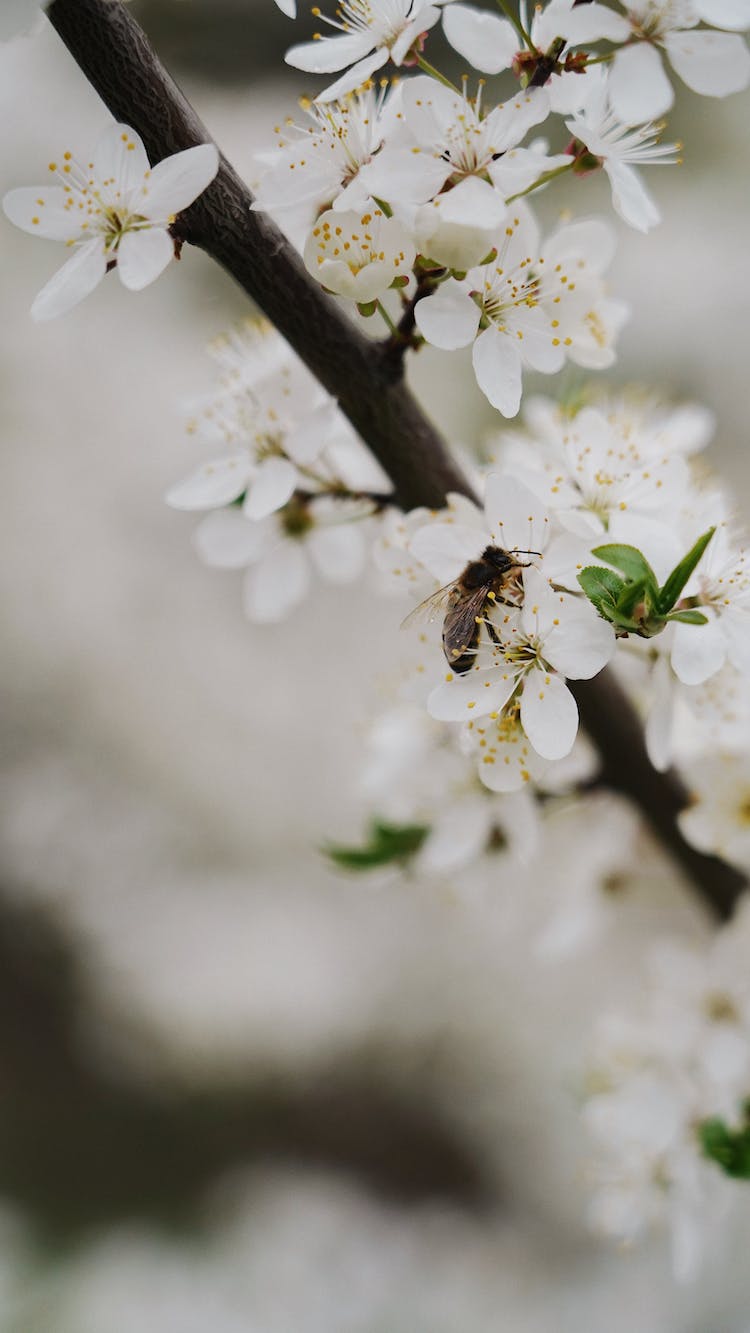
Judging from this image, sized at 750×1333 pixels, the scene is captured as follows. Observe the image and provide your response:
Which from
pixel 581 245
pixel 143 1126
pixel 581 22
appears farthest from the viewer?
pixel 143 1126

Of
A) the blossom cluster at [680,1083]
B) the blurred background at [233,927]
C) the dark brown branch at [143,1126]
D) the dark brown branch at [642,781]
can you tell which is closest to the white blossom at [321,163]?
the dark brown branch at [642,781]

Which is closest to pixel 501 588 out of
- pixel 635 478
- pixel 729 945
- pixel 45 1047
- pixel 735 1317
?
pixel 635 478

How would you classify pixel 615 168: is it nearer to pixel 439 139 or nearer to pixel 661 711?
pixel 439 139

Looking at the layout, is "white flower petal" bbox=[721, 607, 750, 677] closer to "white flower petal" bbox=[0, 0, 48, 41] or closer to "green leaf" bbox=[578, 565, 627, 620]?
"green leaf" bbox=[578, 565, 627, 620]

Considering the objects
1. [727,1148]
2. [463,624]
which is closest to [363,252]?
[463,624]

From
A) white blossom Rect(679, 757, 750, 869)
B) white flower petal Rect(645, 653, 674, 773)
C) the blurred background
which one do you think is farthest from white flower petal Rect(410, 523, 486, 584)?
the blurred background

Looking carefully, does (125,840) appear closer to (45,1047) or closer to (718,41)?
(45,1047)
